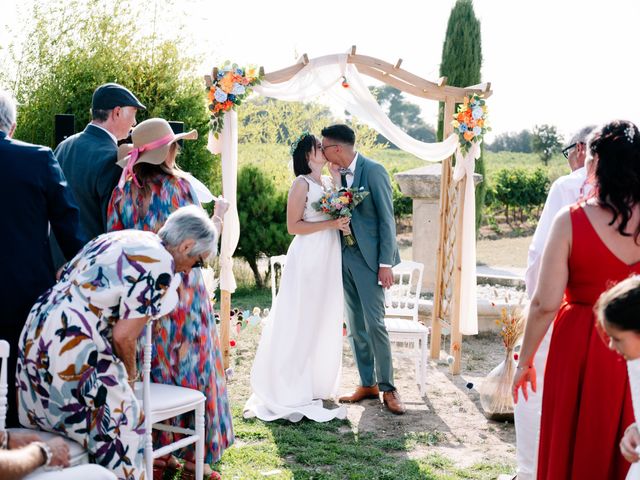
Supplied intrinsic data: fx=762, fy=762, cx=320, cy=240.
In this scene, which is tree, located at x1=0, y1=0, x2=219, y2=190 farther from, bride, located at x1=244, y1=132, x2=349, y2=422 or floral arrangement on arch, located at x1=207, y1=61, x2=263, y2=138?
bride, located at x1=244, y1=132, x2=349, y2=422

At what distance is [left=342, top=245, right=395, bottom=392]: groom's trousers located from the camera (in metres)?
5.75

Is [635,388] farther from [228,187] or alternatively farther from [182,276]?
[228,187]

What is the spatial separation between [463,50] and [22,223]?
11.6 m

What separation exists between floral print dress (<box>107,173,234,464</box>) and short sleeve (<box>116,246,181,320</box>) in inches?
36.9

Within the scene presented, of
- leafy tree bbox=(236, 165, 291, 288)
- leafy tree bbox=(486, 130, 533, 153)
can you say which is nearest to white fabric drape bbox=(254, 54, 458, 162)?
leafy tree bbox=(236, 165, 291, 288)

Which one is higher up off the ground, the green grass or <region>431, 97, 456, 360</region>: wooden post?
<region>431, 97, 456, 360</region>: wooden post

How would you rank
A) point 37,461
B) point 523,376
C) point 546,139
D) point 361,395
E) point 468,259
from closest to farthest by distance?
point 37,461 → point 523,376 → point 361,395 → point 468,259 → point 546,139

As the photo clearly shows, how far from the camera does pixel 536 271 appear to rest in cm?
374

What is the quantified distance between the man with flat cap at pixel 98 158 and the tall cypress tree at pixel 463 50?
10218mm

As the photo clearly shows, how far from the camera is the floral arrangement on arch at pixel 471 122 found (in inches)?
269

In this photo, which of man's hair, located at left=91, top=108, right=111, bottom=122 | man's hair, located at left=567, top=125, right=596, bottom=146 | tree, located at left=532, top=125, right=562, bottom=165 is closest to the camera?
man's hair, located at left=567, top=125, right=596, bottom=146

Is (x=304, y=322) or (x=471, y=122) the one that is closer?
(x=304, y=322)

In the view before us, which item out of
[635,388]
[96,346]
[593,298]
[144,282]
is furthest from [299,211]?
[635,388]

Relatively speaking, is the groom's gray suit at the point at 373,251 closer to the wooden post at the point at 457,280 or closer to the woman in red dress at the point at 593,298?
the wooden post at the point at 457,280
